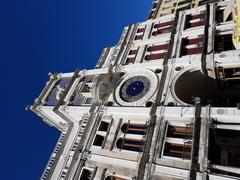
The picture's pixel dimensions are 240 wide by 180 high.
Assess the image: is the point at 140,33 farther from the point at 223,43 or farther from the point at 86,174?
the point at 86,174

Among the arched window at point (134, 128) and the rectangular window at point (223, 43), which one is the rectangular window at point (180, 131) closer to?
the arched window at point (134, 128)

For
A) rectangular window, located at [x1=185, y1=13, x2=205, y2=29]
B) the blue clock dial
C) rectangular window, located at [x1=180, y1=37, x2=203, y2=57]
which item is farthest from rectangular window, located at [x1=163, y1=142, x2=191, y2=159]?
rectangular window, located at [x1=185, y1=13, x2=205, y2=29]

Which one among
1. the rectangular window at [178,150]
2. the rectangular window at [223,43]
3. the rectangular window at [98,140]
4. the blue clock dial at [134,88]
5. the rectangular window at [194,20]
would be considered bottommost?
the rectangular window at [178,150]

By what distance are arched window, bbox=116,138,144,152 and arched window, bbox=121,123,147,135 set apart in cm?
111

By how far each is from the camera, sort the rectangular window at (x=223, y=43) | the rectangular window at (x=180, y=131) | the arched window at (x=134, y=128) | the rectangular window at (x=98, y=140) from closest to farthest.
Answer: the rectangular window at (x=180, y=131) < the arched window at (x=134, y=128) < the rectangular window at (x=223, y=43) < the rectangular window at (x=98, y=140)

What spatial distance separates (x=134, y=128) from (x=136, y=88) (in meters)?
6.22

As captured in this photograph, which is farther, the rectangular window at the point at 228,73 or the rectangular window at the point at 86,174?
the rectangular window at the point at 86,174

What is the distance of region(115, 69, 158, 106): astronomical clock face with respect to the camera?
124 feet

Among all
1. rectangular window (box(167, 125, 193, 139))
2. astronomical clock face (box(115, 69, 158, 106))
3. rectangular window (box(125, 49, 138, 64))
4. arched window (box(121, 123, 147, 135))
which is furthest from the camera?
rectangular window (box(125, 49, 138, 64))

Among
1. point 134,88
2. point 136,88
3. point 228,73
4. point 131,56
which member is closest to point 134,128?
point 136,88

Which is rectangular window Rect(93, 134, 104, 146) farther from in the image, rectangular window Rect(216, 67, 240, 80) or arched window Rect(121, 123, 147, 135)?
rectangular window Rect(216, 67, 240, 80)

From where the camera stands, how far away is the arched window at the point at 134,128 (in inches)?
1383

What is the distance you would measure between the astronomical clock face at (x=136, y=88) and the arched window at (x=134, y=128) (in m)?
2.89

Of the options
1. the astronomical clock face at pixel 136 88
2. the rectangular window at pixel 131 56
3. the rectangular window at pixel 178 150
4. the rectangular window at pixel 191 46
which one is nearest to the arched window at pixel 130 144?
the rectangular window at pixel 178 150
